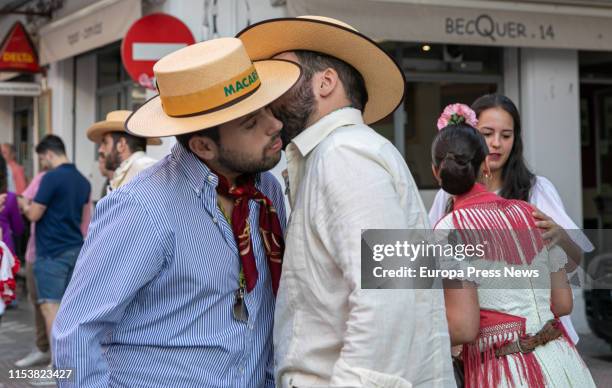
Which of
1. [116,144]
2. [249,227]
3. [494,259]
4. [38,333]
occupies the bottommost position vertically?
[38,333]

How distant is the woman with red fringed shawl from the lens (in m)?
2.94

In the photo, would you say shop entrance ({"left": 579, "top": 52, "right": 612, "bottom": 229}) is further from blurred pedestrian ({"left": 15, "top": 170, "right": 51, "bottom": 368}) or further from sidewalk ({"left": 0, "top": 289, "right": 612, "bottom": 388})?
blurred pedestrian ({"left": 15, "top": 170, "right": 51, "bottom": 368})

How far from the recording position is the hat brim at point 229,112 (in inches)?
101

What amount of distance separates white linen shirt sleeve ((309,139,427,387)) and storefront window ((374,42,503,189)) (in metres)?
6.91

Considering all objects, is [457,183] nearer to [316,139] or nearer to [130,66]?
[316,139]

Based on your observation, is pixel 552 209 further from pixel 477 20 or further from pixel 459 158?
pixel 477 20

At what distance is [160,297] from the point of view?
8.36ft

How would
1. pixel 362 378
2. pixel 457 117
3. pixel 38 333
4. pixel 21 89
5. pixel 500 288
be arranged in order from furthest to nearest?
pixel 21 89 → pixel 38 333 → pixel 457 117 → pixel 500 288 → pixel 362 378

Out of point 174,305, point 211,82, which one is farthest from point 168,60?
point 174,305

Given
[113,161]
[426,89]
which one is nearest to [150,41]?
[113,161]

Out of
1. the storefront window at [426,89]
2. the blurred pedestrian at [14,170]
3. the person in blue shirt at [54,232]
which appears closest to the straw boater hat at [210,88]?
the person in blue shirt at [54,232]

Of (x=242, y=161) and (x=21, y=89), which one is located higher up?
(x=21, y=89)

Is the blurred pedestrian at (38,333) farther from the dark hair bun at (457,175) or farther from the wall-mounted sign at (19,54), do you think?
the dark hair bun at (457,175)

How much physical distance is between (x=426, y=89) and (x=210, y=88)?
23.2 ft
